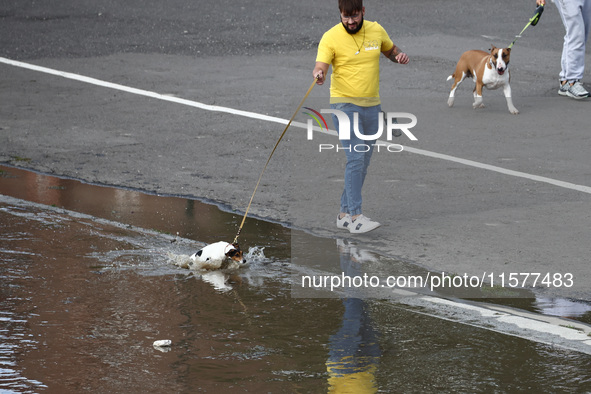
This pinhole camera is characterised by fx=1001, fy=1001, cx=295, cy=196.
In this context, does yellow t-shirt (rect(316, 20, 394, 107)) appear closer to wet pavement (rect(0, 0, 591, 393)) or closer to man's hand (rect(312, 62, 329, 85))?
man's hand (rect(312, 62, 329, 85))

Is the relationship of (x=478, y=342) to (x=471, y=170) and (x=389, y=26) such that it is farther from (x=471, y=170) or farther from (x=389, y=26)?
(x=389, y=26)

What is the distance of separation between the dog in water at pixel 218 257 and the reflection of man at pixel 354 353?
0.96 meters

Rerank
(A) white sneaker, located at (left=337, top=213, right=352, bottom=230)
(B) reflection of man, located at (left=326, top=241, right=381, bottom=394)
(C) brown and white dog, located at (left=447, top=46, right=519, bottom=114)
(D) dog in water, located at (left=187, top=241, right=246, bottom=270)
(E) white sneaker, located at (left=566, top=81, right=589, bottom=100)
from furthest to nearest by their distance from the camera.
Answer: (E) white sneaker, located at (left=566, top=81, right=589, bottom=100) → (C) brown and white dog, located at (left=447, top=46, right=519, bottom=114) → (A) white sneaker, located at (left=337, top=213, right=352, bottom=230) → (D) dog in water, located at (left=187, top=241, right=246, bottom=270) → (B) reflection of man, located at (left=326, top=241, right=381, bottom=394)

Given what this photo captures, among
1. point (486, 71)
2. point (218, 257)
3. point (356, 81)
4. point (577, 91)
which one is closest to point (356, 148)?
point (356, 81)

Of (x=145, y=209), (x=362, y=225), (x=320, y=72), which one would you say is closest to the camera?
(x=320, y=72)

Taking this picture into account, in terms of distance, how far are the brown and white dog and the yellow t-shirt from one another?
4.17 meters

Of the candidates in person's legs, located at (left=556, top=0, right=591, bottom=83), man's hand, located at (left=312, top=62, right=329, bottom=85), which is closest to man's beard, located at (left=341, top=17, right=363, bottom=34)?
man's hand, located at (left=312, top=62, right=329, bottom=85)

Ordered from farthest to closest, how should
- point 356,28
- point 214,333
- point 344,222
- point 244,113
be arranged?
1. point 244,113
2. point 344,222
3. point 356,28
4. point 214,333

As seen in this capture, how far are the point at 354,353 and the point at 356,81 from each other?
119 inches

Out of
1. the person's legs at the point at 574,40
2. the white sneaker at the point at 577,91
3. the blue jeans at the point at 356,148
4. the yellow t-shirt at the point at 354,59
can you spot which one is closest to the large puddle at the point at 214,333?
the blue jeans at the point at 356,148

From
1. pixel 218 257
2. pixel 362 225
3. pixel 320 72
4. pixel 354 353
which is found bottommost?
pixel 354 353

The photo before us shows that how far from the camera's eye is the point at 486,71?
11766 mm

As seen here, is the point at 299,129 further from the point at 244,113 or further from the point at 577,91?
the point at 577,91

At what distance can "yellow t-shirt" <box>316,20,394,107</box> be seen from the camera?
24.7 ft
